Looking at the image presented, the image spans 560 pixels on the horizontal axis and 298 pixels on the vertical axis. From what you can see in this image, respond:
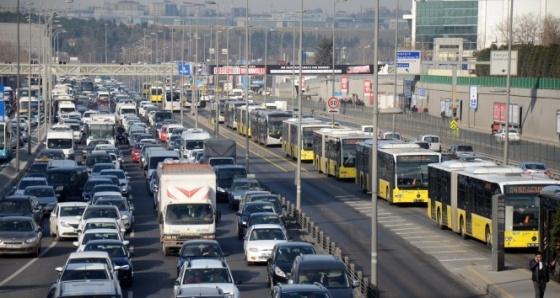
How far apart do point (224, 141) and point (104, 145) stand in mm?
11271

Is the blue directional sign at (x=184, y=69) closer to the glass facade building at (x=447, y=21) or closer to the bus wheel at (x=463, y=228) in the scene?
the glass facade building at (x=447, y=21)

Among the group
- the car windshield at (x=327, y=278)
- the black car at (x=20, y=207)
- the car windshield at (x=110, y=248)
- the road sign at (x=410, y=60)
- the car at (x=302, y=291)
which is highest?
the road sign at (x=410, y=60)

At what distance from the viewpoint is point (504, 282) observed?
32000 mm

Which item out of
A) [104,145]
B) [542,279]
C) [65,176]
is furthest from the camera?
[104,145]

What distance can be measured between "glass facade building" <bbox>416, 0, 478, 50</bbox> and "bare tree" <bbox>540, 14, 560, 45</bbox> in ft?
89.2

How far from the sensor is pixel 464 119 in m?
106

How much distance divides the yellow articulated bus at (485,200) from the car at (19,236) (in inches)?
548

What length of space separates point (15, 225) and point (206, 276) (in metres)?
11.9

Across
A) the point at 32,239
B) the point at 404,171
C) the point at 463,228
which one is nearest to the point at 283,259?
the point at 32,239

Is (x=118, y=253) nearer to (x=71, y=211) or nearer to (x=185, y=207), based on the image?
(x=185, y=207)

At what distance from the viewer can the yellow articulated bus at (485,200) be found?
36.3m

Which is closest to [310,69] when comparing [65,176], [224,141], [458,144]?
[458,144]

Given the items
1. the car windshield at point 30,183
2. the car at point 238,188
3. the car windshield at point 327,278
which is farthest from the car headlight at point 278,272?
the car windshield at point 30,183

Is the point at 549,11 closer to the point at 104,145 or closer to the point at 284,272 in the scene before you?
the point at 104,145
